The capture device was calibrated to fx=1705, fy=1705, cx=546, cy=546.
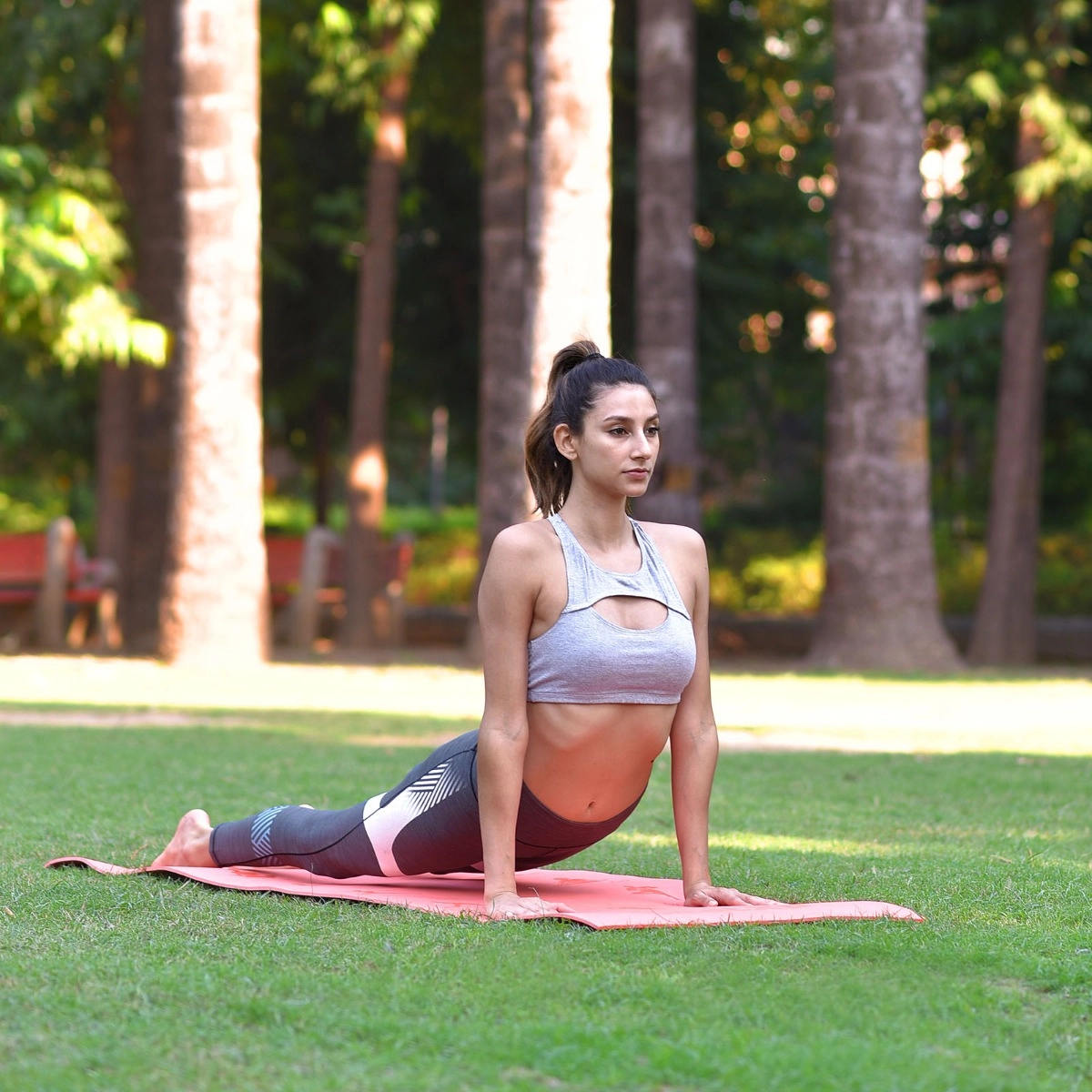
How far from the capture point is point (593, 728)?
195 inches

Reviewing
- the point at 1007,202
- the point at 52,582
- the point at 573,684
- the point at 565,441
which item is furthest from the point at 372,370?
the point at 573,684

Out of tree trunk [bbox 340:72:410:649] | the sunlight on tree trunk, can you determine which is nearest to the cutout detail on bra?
the sunlight on tree trunk

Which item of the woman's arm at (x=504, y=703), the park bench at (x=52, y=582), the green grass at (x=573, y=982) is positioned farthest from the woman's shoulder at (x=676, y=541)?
the park bench at (x=52, y=582)

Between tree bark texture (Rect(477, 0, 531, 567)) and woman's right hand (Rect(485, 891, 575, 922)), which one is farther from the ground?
tree bark texture (Rect(477, 0, 531, 567))

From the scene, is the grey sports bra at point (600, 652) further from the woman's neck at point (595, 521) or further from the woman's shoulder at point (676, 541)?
the woman's shoulder at point (676, 541)

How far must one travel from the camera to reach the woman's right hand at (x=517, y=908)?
466cm

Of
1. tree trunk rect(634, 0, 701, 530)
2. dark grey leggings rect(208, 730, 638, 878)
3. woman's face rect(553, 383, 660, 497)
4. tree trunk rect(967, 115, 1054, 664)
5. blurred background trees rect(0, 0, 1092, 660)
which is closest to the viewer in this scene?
woman's face rect(553, 383, 660, 497)

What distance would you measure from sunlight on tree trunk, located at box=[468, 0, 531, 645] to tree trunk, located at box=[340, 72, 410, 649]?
299 centimetres

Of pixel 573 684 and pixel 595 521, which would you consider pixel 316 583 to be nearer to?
pixel 595 521

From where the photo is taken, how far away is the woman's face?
16.3 feet

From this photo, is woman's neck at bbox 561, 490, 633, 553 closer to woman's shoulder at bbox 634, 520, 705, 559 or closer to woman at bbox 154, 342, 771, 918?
woman at bbox 154, 342, 771, 918

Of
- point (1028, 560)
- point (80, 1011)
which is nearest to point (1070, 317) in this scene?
point (1028, 560)

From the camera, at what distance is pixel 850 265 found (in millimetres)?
15398

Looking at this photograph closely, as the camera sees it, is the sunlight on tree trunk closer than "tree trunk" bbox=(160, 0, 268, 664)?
No
